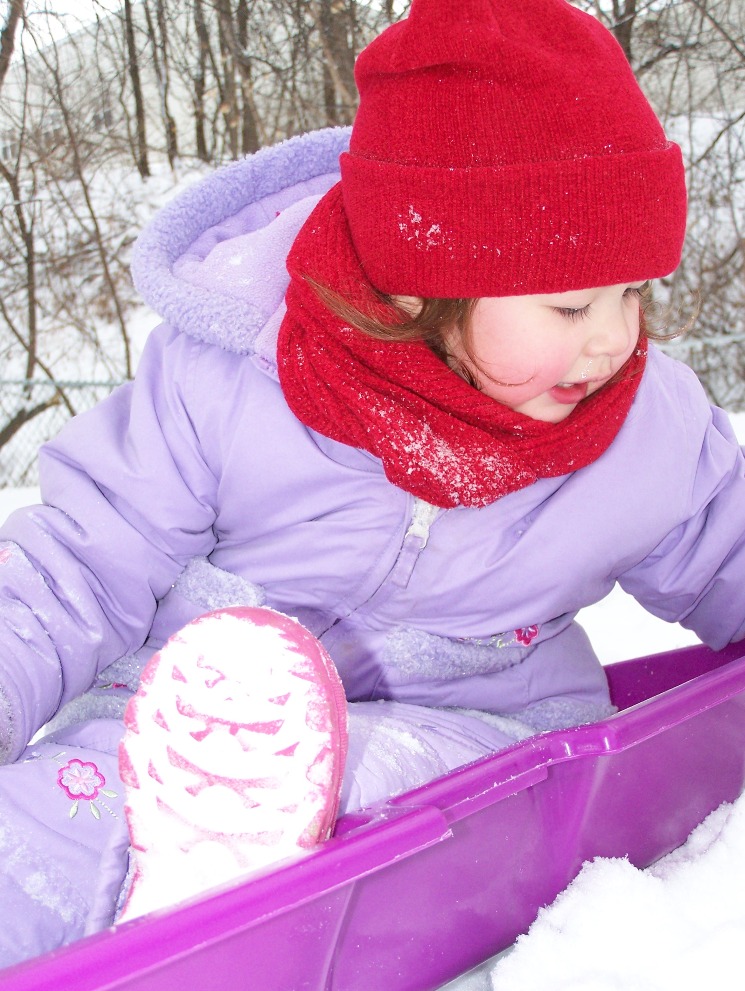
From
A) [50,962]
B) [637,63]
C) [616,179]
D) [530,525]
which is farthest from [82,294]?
[50,962]

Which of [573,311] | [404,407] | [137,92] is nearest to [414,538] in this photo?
[404,407]

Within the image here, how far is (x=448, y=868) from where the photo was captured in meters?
0.65

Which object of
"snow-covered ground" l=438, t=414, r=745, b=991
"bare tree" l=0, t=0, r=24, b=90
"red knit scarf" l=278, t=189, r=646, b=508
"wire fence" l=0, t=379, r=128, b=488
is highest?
"bare tree" l=0, t=0, r=24, b=90

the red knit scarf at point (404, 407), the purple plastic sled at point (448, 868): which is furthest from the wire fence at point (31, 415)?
the purple plastic sled at point (448, 868)

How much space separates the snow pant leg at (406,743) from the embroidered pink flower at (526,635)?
7 centimetres

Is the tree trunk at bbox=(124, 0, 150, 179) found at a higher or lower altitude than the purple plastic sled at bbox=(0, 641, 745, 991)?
higher

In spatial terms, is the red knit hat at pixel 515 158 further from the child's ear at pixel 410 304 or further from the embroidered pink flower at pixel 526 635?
the embroidered pink flower at pixel 526 635

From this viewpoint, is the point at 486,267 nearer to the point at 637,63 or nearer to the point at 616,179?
the point at 616,179

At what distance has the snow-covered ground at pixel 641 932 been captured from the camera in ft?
2.16

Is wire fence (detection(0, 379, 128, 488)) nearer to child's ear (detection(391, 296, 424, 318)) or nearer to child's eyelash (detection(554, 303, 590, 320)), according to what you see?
child's ear (detection(391, 296, 424, 318))

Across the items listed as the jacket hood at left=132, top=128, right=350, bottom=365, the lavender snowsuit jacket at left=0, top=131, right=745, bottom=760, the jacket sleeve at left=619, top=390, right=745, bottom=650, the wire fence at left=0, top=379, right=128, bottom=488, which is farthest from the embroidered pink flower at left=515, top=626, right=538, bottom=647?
the wire fence at left=0, top=379, right=128, bottom=488

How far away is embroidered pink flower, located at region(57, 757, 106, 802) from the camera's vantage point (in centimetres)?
75

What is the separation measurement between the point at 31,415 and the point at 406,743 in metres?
1.40

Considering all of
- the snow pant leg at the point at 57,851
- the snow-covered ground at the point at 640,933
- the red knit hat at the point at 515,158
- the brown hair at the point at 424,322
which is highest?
the red knit hat at the point at 515,158
